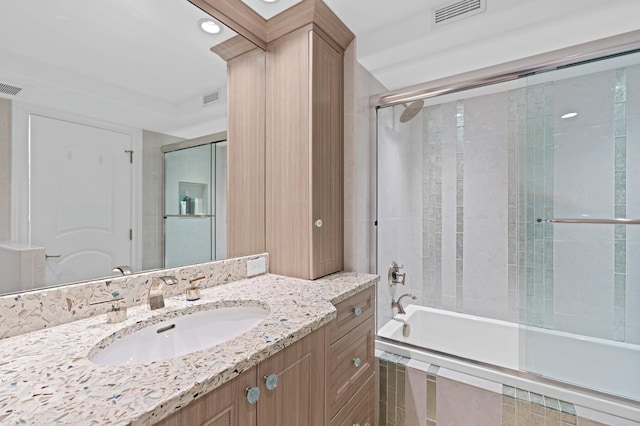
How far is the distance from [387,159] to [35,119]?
76.2 inches

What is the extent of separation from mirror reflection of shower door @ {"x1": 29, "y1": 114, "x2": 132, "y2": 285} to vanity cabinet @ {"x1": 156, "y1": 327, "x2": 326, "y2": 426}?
696mm

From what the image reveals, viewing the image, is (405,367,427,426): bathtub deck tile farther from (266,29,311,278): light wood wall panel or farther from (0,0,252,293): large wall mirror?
(0,0,252,293): large wall mirror

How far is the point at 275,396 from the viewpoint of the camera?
0.84 meters

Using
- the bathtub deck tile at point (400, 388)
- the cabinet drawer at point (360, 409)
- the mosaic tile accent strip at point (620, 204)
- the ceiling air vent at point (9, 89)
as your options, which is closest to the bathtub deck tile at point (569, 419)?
the bathtub deck tile at point (400, 388)

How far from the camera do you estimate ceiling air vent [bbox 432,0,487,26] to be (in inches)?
57.7

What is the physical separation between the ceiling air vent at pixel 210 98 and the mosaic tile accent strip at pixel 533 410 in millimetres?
1983

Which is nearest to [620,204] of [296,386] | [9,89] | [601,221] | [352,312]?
[601,221]

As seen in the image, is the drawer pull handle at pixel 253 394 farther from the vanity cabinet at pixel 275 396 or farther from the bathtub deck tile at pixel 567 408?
the bathtub deck tile at pixel 567 408

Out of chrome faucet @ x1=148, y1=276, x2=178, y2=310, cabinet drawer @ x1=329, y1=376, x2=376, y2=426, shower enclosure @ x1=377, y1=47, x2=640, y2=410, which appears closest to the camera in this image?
chrome faucet @ x1=148, y1=276, x2=178, y2=310

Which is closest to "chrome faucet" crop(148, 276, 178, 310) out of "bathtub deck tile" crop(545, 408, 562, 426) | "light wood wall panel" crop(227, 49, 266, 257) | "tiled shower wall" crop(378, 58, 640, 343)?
"light wood wall panel" crop(227, 49, 266, 257)

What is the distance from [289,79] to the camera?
5.33 feet

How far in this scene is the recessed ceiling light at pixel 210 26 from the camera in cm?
137

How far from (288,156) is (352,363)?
43.2 inches

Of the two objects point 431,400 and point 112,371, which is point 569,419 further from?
point 112,371
